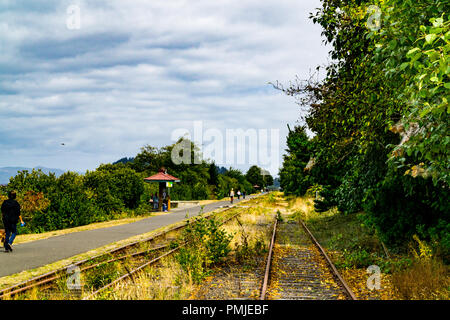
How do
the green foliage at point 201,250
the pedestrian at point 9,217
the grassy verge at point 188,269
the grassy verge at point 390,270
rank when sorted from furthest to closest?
the pedestrian at point 9,217 < the green foliage at point 201,250 < the grassy verge at point 188,269 < the grassy verge at point 390,270

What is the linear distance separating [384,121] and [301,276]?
4.11 m

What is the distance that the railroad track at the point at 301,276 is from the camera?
23.9ft

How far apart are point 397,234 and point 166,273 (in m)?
6.64

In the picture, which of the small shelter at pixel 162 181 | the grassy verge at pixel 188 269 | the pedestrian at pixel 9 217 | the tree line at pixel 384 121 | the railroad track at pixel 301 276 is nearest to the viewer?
the tree line at pixel 384 121

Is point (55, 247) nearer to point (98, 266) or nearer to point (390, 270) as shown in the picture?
point (98, 266)

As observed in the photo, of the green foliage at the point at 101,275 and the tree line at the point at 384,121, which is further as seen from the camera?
the green foliage at the point at 101,275

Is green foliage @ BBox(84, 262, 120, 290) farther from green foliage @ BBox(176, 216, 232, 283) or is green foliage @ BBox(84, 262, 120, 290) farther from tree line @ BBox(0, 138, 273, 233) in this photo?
tree line @ BBox(0, 138, 273, 233)

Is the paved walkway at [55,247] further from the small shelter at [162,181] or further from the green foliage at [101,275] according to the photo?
the small shelter at [162,181]

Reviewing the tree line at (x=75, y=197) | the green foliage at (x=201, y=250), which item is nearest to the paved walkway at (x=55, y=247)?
the tree line at (x=75, y=197)

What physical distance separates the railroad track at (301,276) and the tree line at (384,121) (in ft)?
7.66

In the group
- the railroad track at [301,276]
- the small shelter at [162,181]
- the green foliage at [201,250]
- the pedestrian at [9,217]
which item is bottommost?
the railroad track at [301,276]

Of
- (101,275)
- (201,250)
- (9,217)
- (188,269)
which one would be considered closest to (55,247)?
(9,217)

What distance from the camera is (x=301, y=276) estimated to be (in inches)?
354
